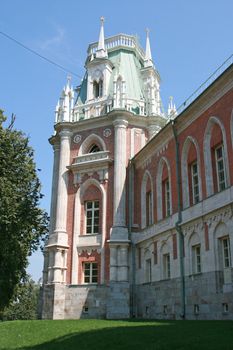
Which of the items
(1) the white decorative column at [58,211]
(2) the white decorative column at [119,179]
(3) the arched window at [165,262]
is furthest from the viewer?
(1) the white decorative column at [58,211]

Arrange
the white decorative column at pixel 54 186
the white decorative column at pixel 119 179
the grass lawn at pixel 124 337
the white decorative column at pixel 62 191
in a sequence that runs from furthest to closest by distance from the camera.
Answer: the white decorative column at pixel 54 186 < the white decorative column at pixel 62 191 < the white decorative column at pixel 119 179 < the grass lawn at pixel 124 337

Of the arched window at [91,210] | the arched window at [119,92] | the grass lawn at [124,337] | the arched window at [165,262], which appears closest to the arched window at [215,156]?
the arched window at [165,262]

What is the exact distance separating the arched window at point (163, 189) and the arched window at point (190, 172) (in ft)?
5.67

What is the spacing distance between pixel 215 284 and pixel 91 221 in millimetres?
13507

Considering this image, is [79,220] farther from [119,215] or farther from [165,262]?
[165,262]

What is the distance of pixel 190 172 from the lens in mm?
23812

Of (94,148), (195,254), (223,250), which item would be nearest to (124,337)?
(223,250)

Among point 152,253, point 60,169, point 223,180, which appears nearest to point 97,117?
point 60,169

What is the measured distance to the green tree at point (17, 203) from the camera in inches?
930

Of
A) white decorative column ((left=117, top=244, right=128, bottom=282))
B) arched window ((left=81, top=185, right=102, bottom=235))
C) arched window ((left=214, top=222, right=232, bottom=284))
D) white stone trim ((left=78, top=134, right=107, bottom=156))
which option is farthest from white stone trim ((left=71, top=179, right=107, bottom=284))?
arched window ((left=214, top=222, right=232, bottom=284))

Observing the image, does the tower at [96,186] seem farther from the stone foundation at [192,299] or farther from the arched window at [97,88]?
the stone foundation at [192,299]

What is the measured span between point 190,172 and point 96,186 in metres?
9.74

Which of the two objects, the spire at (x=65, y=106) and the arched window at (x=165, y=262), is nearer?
the arched window at (x=165, y=262)

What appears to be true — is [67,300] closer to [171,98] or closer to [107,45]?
[171,98]
